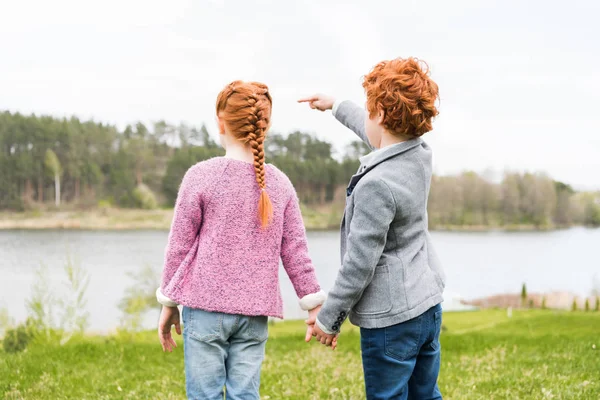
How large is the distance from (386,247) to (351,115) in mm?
897

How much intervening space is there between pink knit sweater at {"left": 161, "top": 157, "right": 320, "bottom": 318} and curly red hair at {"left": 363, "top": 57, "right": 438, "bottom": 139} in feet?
2.06

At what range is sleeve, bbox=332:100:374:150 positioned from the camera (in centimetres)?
288

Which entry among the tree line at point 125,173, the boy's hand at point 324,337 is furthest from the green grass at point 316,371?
the tree line at point 125,173

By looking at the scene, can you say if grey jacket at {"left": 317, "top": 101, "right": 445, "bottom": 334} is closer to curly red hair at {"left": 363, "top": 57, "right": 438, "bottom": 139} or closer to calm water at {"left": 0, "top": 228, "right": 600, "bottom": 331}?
curly red hair at {"left": 363, "top": 57, "right": 438, "bottom": 139}

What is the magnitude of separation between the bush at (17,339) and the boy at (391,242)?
6.52 metres

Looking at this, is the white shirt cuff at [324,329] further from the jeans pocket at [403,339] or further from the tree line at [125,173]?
the tree line at [125,173]

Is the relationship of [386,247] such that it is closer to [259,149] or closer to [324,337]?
[324,337]

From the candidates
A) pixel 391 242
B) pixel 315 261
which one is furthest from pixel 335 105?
pixel 315 261

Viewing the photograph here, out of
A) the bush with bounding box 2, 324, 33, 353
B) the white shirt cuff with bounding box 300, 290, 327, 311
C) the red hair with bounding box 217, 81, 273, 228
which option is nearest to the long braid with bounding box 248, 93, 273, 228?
the red hair with bounding box 217, 81, 273, 228

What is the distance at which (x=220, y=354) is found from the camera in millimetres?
2430

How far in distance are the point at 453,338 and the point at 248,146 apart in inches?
226

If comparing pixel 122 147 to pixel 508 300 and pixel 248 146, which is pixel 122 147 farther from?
pixel 248 146

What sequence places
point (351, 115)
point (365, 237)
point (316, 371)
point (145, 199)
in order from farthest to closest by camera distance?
1. point (145, 199)
2. point (316, 371)
3. point (351, 115)
4. point (365, 237)

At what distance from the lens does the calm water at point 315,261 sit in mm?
18295
